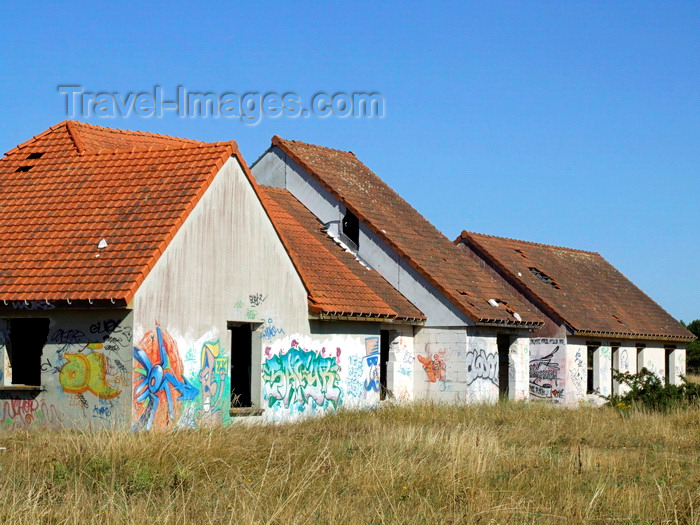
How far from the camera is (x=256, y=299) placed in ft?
61.0

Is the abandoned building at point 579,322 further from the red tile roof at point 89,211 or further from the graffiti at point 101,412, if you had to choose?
the graffiti at point 101,412

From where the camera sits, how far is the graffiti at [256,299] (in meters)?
18.5

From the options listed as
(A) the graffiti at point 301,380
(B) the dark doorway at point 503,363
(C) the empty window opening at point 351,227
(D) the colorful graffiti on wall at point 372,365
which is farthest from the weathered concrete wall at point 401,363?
(B) the dark doorway at point 503,363

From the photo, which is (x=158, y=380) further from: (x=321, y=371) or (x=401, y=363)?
(x=401, y=363)

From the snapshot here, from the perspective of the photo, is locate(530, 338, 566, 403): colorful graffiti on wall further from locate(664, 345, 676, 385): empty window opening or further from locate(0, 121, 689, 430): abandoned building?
locate(664, 345, 676, 385): empty window opening

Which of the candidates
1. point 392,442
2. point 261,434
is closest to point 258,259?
point 261,434

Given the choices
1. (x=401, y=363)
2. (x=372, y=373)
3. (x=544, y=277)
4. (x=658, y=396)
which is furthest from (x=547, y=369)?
(x=372, y=373)

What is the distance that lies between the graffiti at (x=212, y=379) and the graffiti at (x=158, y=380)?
14.3 inches

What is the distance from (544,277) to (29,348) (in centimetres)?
1997

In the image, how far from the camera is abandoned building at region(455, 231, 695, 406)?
29.8 m

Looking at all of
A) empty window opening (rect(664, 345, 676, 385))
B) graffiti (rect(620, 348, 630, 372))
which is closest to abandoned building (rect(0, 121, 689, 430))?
graffiti (rect(620, 348, 630, 372))

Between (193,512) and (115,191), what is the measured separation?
10.1 metres

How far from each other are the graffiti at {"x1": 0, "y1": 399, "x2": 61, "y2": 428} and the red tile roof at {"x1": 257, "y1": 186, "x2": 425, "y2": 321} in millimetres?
5798

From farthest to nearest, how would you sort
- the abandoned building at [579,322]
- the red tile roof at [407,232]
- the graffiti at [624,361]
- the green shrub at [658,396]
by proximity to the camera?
1. the graffiti at [624,361]
2. the abandoned building at [579,322]
3. the red tile roof at [407,232]
4. the green shrub at [658,396]
